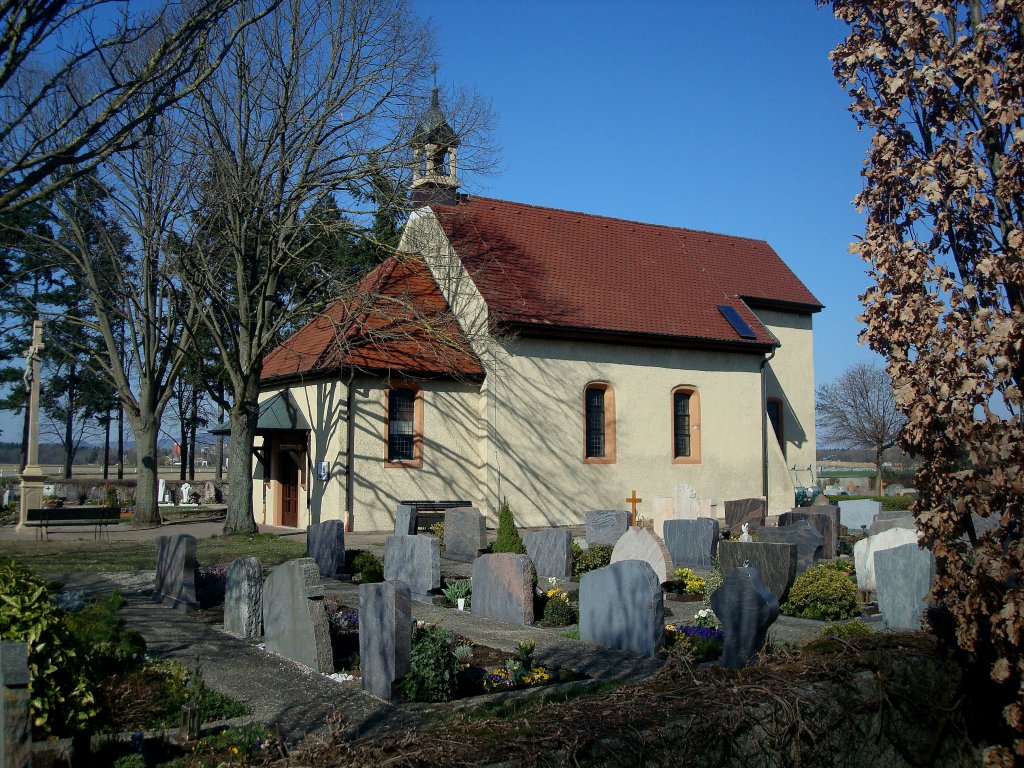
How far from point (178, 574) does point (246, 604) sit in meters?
2.32

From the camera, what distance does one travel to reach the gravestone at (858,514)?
22.8 m

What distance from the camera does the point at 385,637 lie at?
317 inches

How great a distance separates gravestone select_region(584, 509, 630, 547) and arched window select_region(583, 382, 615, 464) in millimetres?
7854

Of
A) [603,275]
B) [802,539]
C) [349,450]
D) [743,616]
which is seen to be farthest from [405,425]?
[743,616]

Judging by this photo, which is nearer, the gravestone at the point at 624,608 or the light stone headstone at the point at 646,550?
the gravestone at the point at 624,608

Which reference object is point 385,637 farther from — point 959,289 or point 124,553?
point 124,553

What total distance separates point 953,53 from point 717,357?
77.1 feet

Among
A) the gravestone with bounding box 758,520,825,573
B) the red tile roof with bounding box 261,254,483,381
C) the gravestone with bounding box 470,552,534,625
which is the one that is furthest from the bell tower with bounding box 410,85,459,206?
the gravestone with bounding box 470,552,534,625

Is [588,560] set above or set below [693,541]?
below

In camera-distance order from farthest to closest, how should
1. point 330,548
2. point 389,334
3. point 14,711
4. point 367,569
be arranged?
point 389,334 < point 330,548 < point 367,569 < point 14,711

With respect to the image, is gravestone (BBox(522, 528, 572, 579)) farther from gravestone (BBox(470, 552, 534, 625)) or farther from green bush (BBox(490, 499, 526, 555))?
gravestone (BBox(470, 552, 534, 625))

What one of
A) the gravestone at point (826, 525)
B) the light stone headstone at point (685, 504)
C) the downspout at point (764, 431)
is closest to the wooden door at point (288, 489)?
the light stone headstone at point (685, 504)

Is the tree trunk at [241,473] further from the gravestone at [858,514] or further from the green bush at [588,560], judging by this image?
the gravestone at [858,514]

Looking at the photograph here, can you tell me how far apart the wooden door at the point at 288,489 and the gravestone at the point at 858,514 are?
14.6m
